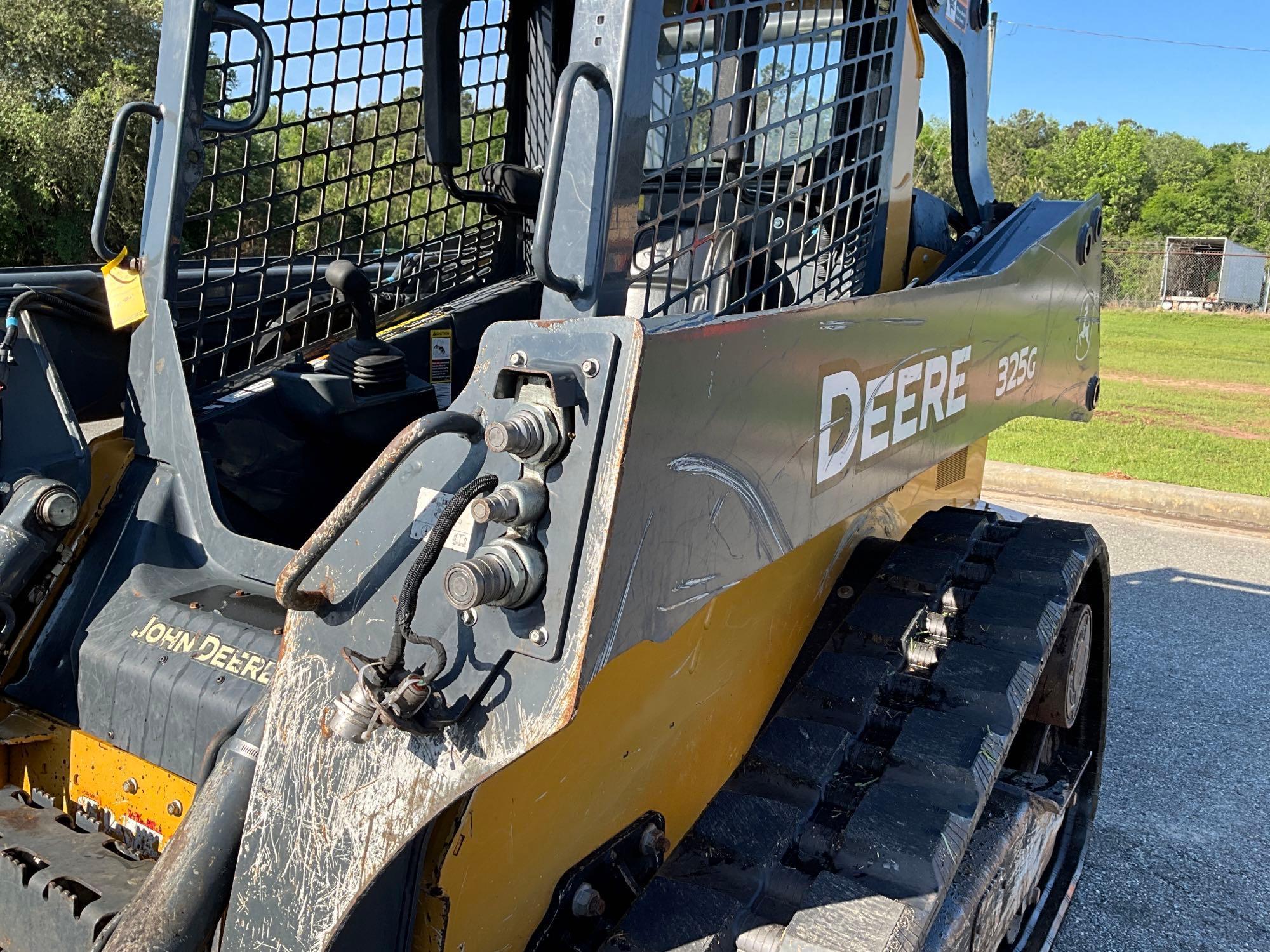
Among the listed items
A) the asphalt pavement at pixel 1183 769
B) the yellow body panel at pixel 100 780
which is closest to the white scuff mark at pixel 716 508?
the yellow body panel at pixel 100 780

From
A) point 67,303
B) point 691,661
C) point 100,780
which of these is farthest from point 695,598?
point 67,303

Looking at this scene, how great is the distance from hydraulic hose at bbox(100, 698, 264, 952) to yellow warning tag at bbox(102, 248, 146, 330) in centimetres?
120

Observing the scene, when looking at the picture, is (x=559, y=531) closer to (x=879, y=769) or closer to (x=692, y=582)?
(x=692, y=582)

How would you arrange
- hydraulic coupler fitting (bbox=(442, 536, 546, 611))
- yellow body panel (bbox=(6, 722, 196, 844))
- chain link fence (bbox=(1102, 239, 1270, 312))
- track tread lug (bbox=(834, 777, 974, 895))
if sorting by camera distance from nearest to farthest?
hydraulic coupler fitting (bbox=(442, 536, 546, 611)), track tread lug (bbox=(834, 777, 974, 895)), yellow body panel (bbox=(6, 722, 196, 844)), chain link fence (bbox=(1102, 239, 1270, 312))

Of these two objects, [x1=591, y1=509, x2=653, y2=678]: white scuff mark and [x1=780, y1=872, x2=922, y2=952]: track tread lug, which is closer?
[x1=591, y1=509, x2=653, y2=678]: white scuff mark

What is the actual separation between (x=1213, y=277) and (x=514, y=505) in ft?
133

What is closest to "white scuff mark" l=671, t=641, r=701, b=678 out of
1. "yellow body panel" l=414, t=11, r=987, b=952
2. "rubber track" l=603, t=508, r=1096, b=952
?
"yellow body panel" l=414, t=11, r=987, b=952

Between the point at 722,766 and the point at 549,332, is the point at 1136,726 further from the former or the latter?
the point at 549,332

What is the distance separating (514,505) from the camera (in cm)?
124

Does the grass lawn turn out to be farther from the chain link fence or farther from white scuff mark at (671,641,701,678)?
the chain link fence

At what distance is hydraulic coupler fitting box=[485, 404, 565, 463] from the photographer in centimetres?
122

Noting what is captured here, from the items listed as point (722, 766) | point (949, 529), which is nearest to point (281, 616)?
point (722, 766)

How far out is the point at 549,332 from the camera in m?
1.28

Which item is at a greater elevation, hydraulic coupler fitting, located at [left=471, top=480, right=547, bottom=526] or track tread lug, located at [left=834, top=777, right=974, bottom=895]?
hydraulic coupler fitting, located at [left=471, top=480, right=547, bottom=526]
